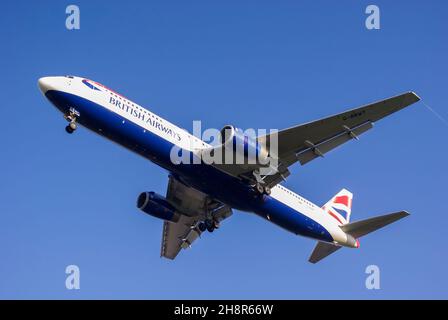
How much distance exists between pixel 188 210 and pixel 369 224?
40.3 ft

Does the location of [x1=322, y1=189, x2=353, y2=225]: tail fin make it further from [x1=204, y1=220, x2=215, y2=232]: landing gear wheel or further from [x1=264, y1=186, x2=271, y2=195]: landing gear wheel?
[x1=204, y1=220, x2=215, y2=232]: landing gear wheel

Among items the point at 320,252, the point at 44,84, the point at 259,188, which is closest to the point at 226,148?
the point at 259,188

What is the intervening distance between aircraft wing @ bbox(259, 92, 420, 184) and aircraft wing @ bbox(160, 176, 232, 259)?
21.1 feet

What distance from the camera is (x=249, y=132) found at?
42.7 m

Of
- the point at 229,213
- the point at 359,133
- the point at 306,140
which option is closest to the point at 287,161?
the point at 306,140

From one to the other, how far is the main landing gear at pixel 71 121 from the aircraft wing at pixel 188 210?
9434 mm

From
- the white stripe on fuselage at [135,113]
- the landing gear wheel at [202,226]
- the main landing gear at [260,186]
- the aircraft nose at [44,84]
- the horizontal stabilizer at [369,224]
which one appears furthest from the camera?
the landing gear wheel at [202,226]

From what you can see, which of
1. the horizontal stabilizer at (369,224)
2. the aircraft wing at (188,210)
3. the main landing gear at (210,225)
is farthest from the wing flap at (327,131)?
the main landing gear at (210,225)

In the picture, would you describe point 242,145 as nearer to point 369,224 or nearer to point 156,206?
point 156,206

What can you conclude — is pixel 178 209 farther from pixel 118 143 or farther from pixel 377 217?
pixel 377 217

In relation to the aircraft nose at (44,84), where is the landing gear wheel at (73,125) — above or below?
below

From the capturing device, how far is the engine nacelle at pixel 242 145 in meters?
41.3

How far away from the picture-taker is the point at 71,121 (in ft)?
133

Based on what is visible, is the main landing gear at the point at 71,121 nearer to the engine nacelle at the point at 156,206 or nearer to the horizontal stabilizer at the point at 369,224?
the engine nacelle at the point at 156,206
